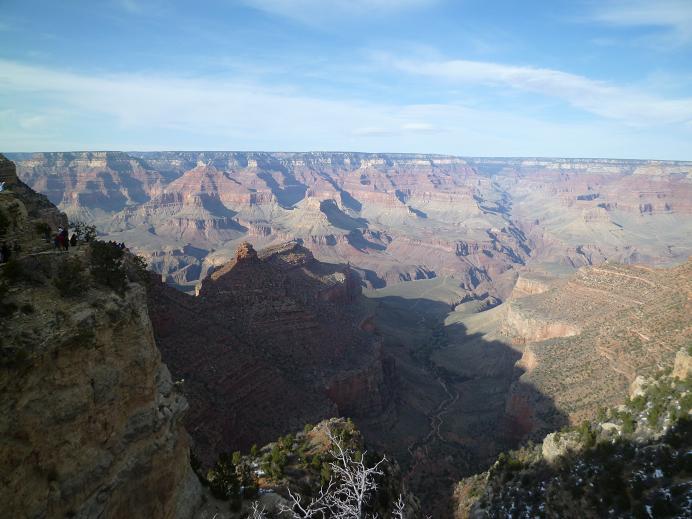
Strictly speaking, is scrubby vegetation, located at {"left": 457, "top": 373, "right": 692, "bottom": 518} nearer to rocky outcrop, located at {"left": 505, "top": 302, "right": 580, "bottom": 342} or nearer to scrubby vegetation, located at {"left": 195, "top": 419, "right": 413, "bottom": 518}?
scrubby vegetation, located at {"left": 195, "top": 419, "right": 413, "bottom": 518}

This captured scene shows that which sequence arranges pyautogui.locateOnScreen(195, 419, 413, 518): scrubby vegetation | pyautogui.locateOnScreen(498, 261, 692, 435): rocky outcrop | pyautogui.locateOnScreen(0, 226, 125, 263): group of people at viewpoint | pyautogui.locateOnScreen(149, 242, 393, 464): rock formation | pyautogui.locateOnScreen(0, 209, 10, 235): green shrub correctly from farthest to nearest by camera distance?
pyautogui.locateOnScreen(498, 261, 692, 435): rocky outcrop < pyautogui.locateOnScreen(149, 242, 393, 464): rock formation < pyautogui.locateOnScreen(195, 419, 413, 518): scrubby vegetation < pyautogui.locateOnScreen(0, 209, 10, 235): green shrub < pyautogui.locateOnScreen(0, 226, 125, 263): group of people at viewpoint

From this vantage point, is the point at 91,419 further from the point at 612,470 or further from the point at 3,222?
the point at 612,470

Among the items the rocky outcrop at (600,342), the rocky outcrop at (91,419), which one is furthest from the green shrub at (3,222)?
the rocky outcrop at (600,342)

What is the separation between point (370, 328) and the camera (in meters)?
74.1

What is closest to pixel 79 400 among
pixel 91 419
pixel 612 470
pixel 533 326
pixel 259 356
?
pixel 91 419

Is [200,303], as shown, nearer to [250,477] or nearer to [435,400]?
[250,477]

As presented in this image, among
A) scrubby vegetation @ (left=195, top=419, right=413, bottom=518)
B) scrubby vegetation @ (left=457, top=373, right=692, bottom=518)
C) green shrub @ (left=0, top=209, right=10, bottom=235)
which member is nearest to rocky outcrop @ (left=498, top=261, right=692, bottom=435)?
scrubby vegetation @ (left=457, top=373, right=692, bottom=518)

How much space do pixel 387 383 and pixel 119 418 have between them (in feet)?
158

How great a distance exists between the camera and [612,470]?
81.7 feet

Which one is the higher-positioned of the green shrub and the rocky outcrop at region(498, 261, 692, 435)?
the green shrub

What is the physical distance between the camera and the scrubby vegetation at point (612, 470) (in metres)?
22.2

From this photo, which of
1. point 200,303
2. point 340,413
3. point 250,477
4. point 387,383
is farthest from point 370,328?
point 250,477

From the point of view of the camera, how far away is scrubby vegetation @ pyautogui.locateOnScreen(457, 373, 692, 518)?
72.7ft

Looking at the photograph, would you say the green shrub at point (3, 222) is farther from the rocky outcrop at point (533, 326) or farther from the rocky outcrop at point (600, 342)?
the rocky outcrop at point (533, 326)
